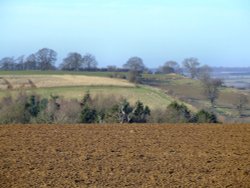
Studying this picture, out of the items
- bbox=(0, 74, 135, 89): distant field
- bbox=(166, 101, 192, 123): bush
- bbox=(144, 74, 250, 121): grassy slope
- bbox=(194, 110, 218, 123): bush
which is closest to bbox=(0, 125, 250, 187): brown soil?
bbox=(166, 101, 192, 123): bush

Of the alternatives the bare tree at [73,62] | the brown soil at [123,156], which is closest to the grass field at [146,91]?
the bare tree at [73,62]

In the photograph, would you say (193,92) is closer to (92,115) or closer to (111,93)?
(111,93)

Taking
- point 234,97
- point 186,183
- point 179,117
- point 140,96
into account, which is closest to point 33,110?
point 179,117

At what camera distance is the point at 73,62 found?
67.5 m

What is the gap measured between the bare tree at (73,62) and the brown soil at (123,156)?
51.4 meters

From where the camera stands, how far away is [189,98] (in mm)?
44219

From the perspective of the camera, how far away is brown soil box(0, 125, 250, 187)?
29.5 feet

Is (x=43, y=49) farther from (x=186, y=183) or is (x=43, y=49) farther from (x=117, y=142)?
(x=186, y=183)

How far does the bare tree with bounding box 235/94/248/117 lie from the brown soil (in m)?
22.0

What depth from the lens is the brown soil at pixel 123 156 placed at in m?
8.99

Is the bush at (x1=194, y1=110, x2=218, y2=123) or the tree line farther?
the bush at (x1=194, y1=110, x2=218, y2=123)

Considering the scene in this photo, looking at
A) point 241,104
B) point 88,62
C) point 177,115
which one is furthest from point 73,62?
point 177,115

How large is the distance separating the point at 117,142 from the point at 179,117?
43.8 ft

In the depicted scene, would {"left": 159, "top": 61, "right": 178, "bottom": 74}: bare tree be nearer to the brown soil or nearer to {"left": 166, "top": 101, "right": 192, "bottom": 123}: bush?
{"left": 166, "top": 101, "right": 192, "bottom": 123}: bush
